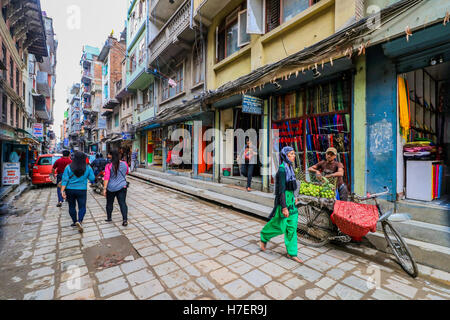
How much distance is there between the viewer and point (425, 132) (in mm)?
5457

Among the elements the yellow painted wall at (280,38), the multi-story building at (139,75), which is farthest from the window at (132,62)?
the yellow painted wall at (280,38)

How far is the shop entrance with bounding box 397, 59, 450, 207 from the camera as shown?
4.30 metres

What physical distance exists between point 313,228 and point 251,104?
14.7 ft

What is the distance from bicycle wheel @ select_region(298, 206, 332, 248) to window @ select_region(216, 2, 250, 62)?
6.69m

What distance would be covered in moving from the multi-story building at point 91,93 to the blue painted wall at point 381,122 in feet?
123

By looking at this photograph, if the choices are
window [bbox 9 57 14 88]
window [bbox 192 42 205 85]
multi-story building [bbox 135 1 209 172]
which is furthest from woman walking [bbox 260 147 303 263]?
window [bbox 9 57 14 88]

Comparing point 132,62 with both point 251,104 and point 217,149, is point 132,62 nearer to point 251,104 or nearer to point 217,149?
point 217,149

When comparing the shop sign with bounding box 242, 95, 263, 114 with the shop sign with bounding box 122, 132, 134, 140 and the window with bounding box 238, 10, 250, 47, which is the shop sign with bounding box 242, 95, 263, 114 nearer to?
the window with bounding box 238, 10, 250, 47

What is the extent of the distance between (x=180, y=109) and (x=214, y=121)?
7.61 ft

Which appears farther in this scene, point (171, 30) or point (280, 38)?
point (171, 30)

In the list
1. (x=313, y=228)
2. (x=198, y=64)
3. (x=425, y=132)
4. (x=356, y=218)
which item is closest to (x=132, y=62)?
(x=198, y=64)

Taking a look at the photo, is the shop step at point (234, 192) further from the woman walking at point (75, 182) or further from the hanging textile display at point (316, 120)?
the woman walking at point (75, 182)

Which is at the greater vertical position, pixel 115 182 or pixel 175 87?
pixel 175 87

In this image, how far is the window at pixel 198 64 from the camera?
437 inches
